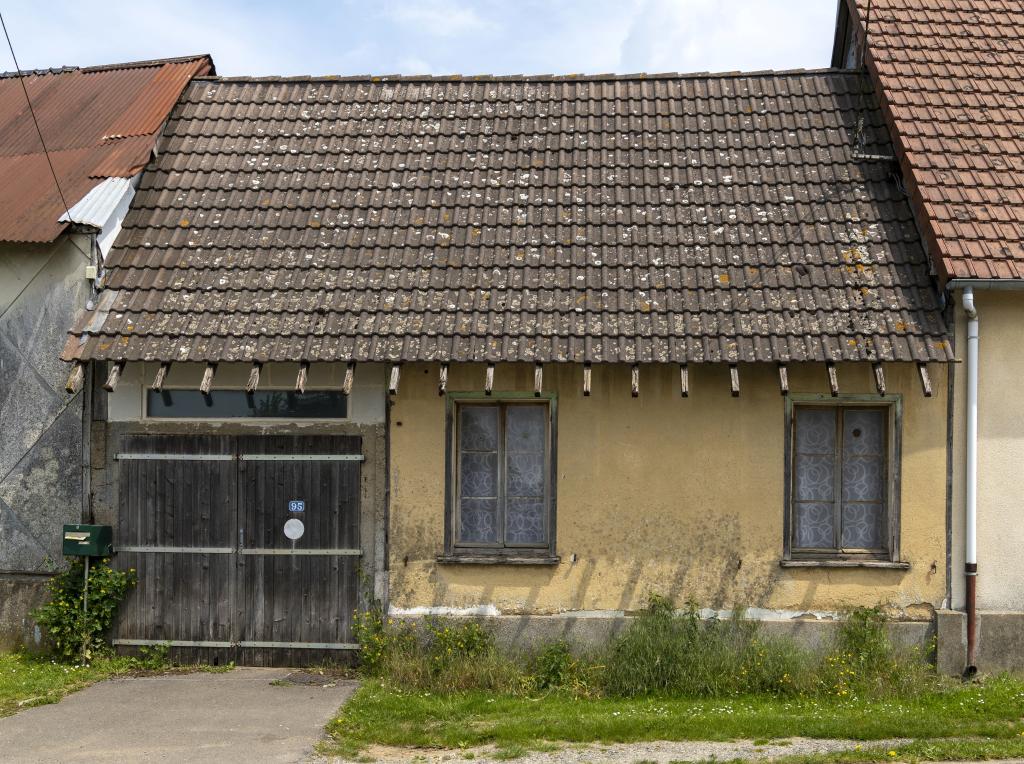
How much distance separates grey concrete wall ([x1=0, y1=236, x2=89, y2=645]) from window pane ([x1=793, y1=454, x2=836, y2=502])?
6699mm

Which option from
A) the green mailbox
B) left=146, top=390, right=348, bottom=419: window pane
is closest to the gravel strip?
left=146, top=390, right=348, bottom=419: window pane

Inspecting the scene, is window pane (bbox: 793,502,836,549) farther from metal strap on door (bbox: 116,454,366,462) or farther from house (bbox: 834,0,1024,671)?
metal strap on door (bbox: 116,454,366,462)

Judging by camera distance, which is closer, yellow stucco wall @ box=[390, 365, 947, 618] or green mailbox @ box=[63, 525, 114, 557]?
yellow stucco wall @ box=[390, 365, 947, 618]

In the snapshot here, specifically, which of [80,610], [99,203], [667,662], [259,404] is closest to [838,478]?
[667,662]

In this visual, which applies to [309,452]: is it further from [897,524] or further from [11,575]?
[897,524]

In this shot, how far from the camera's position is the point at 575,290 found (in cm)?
948

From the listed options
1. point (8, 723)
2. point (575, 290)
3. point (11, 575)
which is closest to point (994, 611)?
point (575, 290)

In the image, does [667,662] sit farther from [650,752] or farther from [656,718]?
[650,752]

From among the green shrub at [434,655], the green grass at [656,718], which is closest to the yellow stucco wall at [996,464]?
the green grass at [656,718]

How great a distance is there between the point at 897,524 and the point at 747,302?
2387 millimetres

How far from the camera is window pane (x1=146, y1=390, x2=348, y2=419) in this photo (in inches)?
378

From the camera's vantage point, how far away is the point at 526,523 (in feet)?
31.3

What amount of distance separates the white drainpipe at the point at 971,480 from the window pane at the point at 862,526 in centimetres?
74

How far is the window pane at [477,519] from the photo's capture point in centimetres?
956
